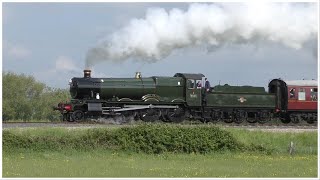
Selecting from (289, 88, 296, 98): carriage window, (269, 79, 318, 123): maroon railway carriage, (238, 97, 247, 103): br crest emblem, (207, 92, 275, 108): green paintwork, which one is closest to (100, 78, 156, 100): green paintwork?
(207, 92, 275, 108): green paintwork

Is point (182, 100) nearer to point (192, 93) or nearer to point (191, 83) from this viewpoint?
point (192, 93)

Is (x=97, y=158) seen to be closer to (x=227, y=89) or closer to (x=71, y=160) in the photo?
(x=71, y=160)

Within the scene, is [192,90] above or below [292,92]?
above

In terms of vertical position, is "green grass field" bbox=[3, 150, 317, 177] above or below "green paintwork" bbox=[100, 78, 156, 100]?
below

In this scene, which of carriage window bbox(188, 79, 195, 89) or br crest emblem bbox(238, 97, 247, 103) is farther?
br crest emblem bbox(238, 97, 247, 103)

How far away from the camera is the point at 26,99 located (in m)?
54.2

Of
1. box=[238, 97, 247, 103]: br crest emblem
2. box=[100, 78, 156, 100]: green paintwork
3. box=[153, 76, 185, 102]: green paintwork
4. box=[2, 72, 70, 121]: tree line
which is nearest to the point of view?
box=[100, 78, 156, 100]: green paintwork

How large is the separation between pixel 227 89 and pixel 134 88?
530cm

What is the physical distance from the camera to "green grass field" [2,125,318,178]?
16.1 m

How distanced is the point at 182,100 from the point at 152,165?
40.7ft

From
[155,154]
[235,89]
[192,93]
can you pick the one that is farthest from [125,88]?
[155,154]

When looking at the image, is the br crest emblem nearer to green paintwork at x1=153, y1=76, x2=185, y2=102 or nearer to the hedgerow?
green paintwork at x1=153, y1=76, x2=185, y2=102

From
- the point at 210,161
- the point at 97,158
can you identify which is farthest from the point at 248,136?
the point at 97,158

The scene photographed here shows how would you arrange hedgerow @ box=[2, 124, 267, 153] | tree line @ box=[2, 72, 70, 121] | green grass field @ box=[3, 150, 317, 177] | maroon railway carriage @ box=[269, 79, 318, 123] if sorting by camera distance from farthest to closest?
1. tree line @ box=[2, 72, 70, 121]
2. maroon railway carriage @ box=[269, 79, 318, 123]
3. hedgerow @ box=[2, 124, 267, 153]
4. green grass field @ box=[3, 150, 317, 177]
